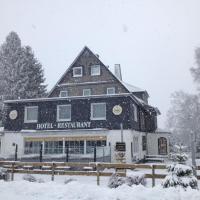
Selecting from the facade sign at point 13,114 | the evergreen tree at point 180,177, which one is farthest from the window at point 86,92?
the evergreen tree at point 180,177

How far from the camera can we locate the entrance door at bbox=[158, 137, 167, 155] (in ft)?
120

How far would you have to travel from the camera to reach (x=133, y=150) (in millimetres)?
28766

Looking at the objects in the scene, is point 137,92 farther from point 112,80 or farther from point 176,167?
point 176,167

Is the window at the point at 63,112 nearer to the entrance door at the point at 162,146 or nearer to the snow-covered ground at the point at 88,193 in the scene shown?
the entrance door at the point at 162,146

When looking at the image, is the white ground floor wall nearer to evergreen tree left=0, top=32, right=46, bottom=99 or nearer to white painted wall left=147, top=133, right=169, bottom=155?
white painted wall left=147, top=133, right=169, bottom=155

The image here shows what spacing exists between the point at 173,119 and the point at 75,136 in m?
48.2

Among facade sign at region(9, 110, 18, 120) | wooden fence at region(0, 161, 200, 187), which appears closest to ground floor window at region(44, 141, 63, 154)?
facade sign at region(9, 110, 18, 120)

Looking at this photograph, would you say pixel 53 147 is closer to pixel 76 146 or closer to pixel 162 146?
pixel 76 146

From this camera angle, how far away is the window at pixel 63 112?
29.6m

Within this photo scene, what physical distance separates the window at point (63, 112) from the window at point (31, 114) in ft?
8.84

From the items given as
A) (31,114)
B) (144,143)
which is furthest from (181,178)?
(144,143)

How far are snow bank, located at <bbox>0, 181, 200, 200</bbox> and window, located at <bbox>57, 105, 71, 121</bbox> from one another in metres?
17.1

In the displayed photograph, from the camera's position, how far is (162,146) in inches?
1449

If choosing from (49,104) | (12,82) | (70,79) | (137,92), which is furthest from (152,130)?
(12,82)
